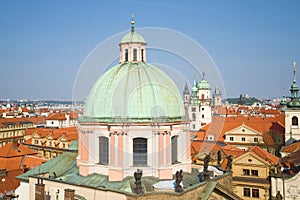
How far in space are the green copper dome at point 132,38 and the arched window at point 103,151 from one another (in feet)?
26.7

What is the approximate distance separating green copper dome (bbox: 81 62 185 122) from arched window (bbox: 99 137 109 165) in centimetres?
151

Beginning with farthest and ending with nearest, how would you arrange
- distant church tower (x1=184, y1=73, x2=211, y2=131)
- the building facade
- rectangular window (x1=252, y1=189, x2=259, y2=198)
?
distant church tower (x1=184, y1=73, x2=211, y2=131) < rectangular window (x1=252, y1=189, x2=259, y2=198) < the building facade

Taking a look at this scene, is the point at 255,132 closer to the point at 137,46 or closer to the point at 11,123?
the point at 137,46

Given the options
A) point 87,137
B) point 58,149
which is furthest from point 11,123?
point 87,137

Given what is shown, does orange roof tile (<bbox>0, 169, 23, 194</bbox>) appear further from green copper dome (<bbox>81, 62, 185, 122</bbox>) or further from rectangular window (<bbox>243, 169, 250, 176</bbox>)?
rectangular window (<bbox>243, 169, 250, 176</bbox>)

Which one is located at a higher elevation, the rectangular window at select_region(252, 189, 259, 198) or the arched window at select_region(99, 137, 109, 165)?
the arched window at select_region(99, 137, 109, 165)

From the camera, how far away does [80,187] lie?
2330cm

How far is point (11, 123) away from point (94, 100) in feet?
219

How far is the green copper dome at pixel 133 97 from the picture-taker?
2372 centimetres

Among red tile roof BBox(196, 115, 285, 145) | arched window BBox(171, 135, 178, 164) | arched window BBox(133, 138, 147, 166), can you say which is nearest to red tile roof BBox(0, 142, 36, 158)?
arched window BBox(133, 138, 147, 166)

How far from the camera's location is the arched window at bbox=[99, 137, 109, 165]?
955 inches

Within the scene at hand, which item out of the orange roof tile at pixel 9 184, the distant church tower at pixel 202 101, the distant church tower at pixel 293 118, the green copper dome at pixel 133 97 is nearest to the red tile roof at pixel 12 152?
the orange roof tile at pixel 9 184

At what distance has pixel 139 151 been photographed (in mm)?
23750

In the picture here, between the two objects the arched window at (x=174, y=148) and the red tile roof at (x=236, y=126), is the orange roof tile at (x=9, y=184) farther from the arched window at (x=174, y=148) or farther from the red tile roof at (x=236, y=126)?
the red tile roof at (x=236, y=126)
